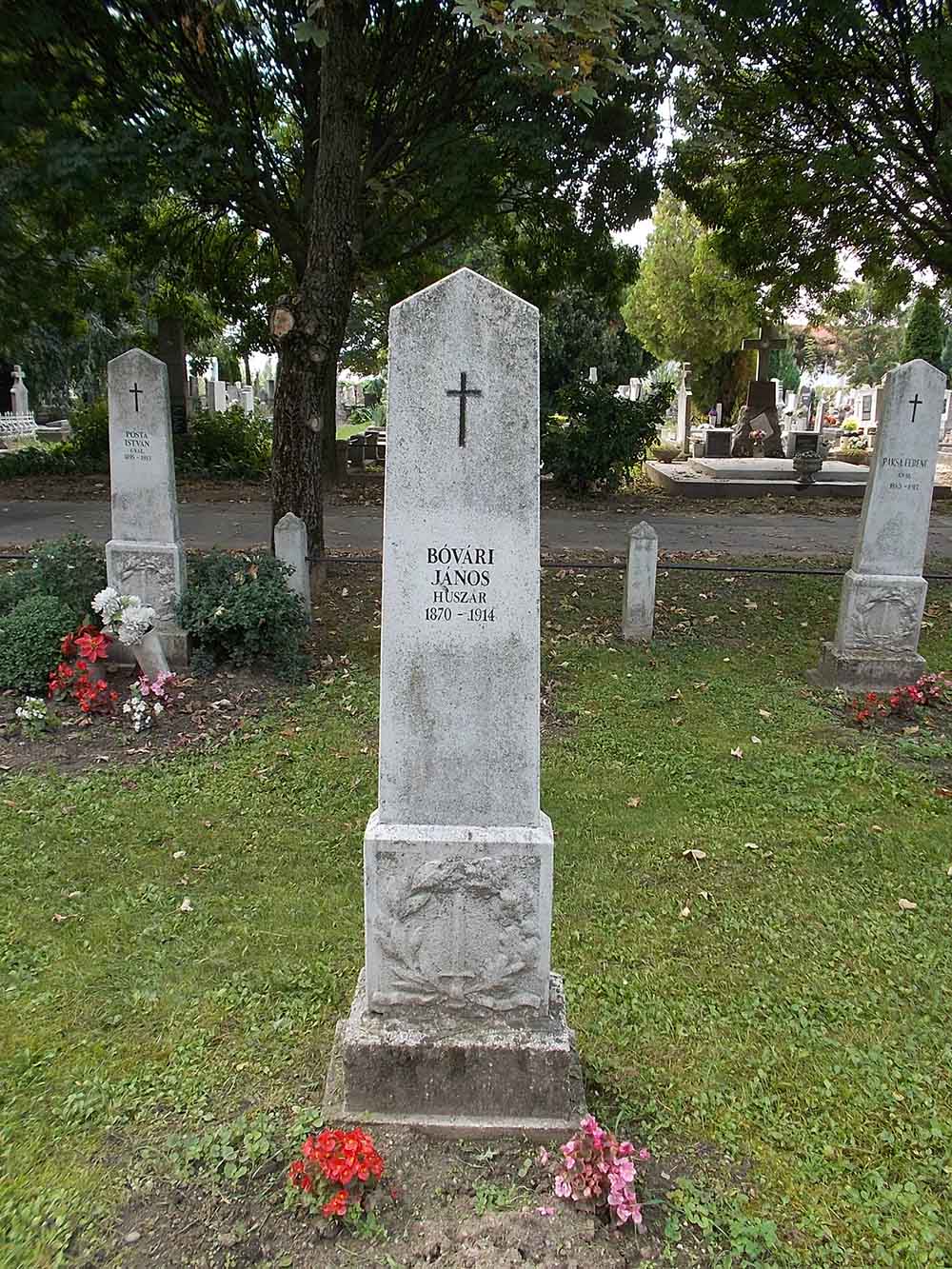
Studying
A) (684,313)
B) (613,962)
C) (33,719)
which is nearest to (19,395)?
(684,313)

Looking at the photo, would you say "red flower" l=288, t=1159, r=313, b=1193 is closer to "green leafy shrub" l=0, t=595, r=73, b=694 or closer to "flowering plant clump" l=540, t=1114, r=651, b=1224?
"flowering plant clump" l=540, t=1114, r=651, b=1224

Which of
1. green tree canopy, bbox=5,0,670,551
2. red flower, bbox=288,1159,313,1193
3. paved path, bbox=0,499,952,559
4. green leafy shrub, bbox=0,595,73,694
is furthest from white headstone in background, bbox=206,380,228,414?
red flower, bbox=288,1159,313,1193

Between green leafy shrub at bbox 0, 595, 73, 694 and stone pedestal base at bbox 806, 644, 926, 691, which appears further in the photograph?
stone pedestal base at bbox 806, 644, 926, 691

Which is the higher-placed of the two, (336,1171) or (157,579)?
(157,579)

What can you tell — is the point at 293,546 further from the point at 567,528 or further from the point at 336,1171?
the point at 567,528

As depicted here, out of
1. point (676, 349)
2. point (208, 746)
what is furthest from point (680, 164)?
point (676, 349)

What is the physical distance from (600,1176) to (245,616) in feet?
18.4

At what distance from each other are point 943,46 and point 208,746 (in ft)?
32.7

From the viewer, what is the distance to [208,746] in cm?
644

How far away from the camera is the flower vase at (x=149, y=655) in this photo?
7180 mm

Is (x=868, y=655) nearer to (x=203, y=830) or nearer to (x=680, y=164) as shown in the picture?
(x=203, y=830)

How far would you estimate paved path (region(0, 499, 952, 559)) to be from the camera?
12.9 m

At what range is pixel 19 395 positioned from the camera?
1404 inches

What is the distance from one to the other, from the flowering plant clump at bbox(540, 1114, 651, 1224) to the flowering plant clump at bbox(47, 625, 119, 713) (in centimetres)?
522
